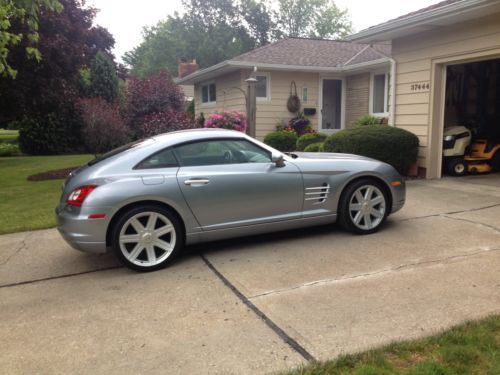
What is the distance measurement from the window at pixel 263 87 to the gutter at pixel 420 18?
531 centimetres

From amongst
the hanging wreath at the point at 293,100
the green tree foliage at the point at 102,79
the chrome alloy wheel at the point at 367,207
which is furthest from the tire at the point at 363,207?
the green tree foliage at the point at 102,79

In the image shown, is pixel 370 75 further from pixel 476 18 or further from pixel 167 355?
pixel 167 355

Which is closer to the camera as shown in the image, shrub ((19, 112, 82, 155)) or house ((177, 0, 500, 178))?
house ((177, 0, 500, 178))

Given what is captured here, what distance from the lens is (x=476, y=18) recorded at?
26.1 ft

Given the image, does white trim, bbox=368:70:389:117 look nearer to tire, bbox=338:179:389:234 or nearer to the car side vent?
tire, bbox=338:179:389:234

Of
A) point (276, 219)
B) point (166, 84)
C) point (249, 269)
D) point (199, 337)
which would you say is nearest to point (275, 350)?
point (199, 337)

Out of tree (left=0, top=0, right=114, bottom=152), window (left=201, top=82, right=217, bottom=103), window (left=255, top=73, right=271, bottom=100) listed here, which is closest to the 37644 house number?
window (left=255, top=73, right=271, bottom=100)

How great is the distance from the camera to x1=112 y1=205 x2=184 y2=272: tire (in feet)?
14.1

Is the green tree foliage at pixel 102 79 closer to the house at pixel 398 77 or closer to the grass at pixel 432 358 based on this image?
the house at pixel 398 77

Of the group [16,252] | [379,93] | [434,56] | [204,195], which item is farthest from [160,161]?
[379,93]

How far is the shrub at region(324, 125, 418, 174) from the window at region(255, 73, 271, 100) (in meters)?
6.23

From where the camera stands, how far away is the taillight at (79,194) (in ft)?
14.0

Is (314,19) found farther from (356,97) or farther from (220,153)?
(220,153)

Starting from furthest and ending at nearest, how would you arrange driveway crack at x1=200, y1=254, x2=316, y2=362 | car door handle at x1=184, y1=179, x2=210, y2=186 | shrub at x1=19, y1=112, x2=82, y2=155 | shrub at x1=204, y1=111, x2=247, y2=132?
1. shrub at x1=19, y1=112, x2=82, y2=155
2. shrub at x1=204, y1=111, x2=247, y2=132
3. car door handle at x1=184, y1=179, x2=210, y2=186
4. driveway crack at x1=200, y1=254, x2=316, y2=362
